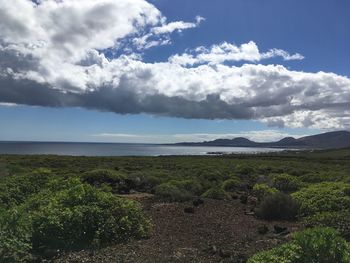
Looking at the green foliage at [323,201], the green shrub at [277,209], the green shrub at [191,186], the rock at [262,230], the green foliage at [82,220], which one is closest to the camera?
the green foliage at [82,220]

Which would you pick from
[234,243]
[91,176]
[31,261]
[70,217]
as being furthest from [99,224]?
[91,176]

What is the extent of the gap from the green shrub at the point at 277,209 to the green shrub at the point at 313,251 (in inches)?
268

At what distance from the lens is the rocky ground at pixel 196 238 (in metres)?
8.73

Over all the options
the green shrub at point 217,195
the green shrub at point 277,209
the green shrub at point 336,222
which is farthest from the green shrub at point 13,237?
the green shrub at point 217,195

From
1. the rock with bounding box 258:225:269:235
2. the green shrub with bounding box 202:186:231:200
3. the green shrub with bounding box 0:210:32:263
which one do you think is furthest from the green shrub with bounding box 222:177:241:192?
the green shrub with bounding box 0:210:32:263

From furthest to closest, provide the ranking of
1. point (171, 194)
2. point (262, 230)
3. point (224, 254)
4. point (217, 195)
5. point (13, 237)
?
point (217, 195)
point (171, 194)
point (262, 230)
point (224, 254)
point (13, 237)

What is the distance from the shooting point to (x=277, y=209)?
14.2 metres

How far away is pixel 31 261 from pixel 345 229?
23.0 feet

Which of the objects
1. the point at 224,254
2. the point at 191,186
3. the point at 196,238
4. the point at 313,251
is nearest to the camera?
the point at 313,251

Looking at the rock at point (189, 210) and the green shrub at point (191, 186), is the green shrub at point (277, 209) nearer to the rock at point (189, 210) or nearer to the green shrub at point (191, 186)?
the rock at point (189, 210)

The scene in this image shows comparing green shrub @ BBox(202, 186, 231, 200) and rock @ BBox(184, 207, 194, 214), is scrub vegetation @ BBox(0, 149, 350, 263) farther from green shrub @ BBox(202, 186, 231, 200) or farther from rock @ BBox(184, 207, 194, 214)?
rock @ BBox(184, 207, 194, 214)

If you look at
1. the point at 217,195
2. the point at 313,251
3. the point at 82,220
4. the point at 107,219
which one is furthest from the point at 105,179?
the point at 313,251

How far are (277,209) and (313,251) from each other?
733 centimetres

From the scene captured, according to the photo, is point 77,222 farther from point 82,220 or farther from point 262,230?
point 262,230
